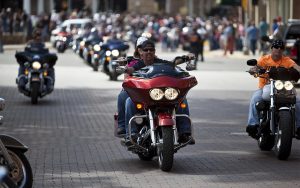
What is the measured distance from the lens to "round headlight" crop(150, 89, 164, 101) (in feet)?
36.8

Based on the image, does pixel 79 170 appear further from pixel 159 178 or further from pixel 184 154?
pixel 184 154

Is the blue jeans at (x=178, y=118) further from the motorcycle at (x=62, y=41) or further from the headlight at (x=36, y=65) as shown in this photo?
the motorcycle at (x=62, y=41)

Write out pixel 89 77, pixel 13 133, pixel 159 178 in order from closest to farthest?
pixel 159 178, pixel 13 133, pixel 89 77

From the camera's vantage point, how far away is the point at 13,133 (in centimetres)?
1574

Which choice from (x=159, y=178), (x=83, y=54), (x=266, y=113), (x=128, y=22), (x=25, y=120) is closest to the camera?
(x=159, y=178)

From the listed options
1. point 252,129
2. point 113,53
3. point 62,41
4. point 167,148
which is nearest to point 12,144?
point 167,148

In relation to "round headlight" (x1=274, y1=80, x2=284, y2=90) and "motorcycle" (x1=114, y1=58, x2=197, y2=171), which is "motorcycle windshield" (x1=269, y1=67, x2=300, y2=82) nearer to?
"round headlight" (x1=274, y1=80, x2=284, y2=90)

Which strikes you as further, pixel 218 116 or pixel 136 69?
pixel 218 116

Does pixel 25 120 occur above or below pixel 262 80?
below

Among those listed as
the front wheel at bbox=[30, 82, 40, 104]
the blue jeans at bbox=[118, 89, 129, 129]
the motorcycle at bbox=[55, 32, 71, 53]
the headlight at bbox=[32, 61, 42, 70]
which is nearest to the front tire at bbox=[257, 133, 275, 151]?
the blue jeans at bbox=[118, 89, 129, 129]

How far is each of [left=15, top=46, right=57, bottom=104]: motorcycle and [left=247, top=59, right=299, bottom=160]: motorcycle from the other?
8953mm

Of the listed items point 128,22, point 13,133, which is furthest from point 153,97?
point 128,22

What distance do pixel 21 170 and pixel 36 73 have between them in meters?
12.2

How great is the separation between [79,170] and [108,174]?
1.45 ft
